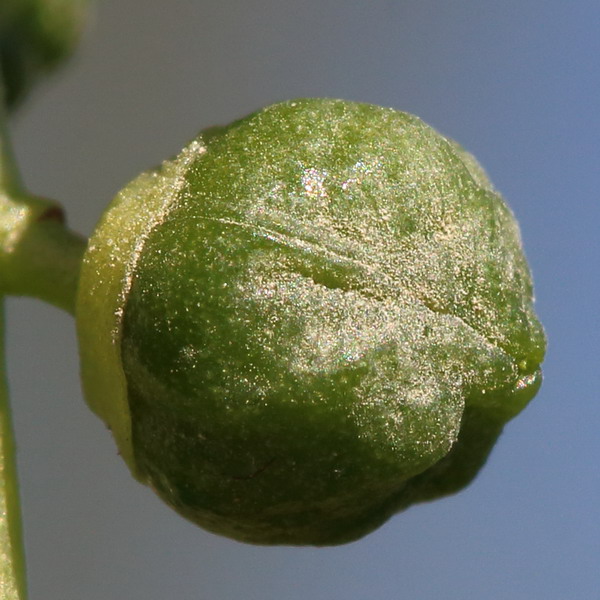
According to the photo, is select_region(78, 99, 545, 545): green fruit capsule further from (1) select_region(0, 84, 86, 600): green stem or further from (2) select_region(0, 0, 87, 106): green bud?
(2) select_region(0, 0, 87, 106): green bud

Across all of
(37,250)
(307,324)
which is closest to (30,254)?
(37,250)

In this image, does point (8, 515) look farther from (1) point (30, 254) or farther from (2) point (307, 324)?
(2) point (307, 324)

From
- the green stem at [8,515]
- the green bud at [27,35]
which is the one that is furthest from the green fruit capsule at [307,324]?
the green bud at [27,35]

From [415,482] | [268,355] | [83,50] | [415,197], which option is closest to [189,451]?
[268,355]

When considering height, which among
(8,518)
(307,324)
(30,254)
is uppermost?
(307,324)

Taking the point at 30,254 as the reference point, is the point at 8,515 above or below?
below

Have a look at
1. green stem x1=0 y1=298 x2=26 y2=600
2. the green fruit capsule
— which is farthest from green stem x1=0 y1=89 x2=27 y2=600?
the green fruit capsule

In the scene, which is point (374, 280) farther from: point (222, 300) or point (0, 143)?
point (0, 143)
